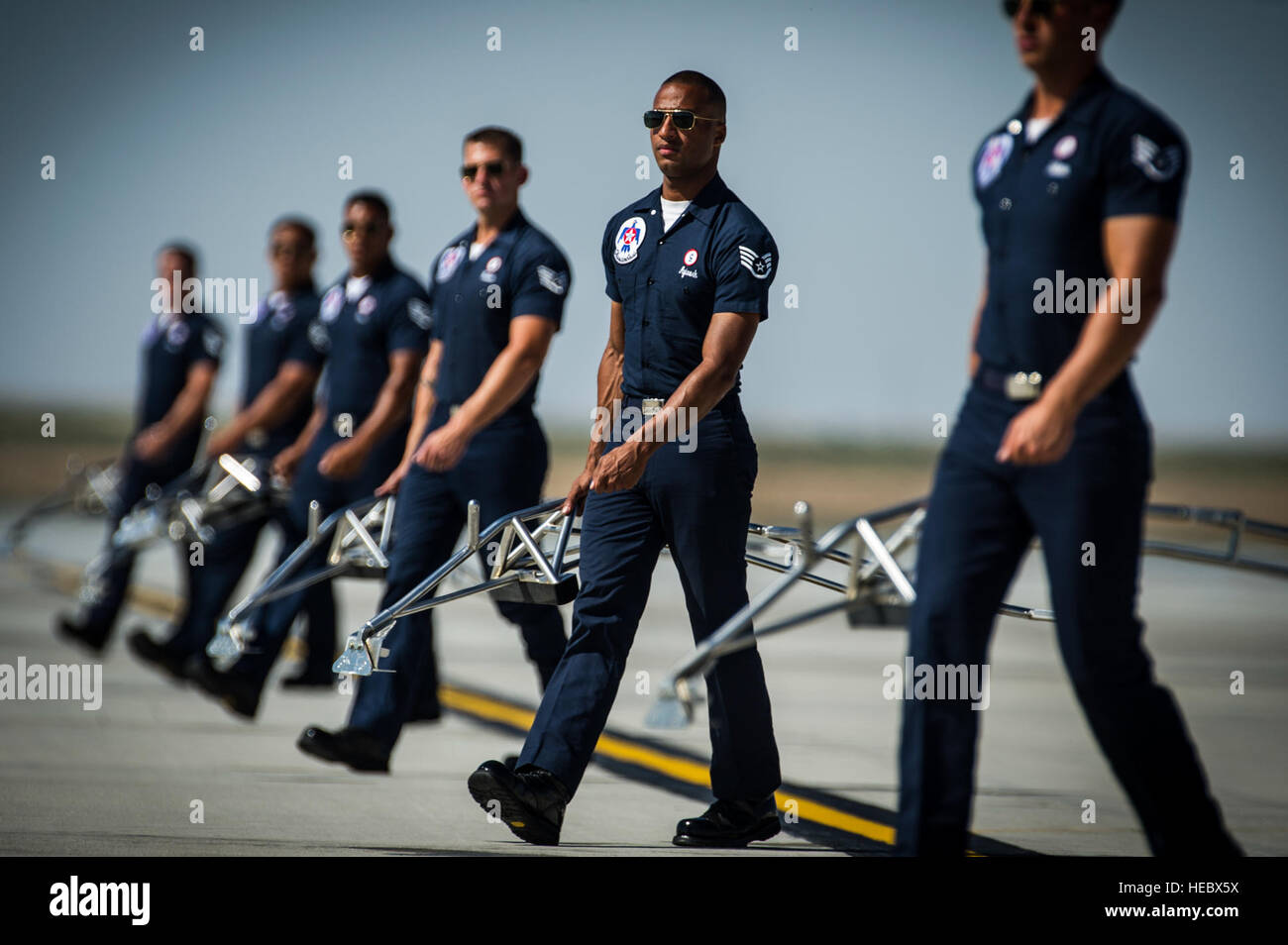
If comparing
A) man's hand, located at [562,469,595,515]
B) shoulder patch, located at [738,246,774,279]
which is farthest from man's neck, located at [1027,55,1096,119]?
man's hand, located at [562,469,595,515]

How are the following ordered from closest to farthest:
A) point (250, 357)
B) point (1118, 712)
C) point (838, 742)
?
point (1118, 712)
point (838, 742)
point (250, 357)

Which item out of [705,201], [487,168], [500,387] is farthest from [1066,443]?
[487,168]

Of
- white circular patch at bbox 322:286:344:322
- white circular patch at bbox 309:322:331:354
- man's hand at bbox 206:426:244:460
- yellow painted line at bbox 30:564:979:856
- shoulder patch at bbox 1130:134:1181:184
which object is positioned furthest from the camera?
man's hand at bbox 206:426:244:460

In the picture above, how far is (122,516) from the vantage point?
1071 cm

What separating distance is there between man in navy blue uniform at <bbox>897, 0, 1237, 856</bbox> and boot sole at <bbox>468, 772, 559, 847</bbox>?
1.35 m

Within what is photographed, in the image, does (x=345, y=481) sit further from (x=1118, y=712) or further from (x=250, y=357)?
(x=1118, y=712)

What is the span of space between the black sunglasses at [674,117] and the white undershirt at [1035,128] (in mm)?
1456

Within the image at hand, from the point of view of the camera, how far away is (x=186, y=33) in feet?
29.6

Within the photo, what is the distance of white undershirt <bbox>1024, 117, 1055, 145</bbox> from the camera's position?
391 cm

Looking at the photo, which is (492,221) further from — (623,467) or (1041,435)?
(1041,435)

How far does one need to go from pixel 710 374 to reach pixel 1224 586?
58.4ft

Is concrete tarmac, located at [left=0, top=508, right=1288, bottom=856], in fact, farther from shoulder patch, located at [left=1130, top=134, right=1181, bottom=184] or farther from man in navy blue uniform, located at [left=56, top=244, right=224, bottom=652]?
shoulder patch, located at [left=1130, top=134, right=1181, bottom=184]

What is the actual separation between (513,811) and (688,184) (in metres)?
1.95
